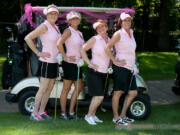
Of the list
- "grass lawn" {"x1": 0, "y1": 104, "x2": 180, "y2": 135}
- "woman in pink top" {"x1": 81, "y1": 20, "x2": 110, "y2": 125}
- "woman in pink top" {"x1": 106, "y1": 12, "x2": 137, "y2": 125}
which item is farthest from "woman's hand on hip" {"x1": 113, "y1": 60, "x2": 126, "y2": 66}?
"grass lawn" {"x1": 0, "y1": 104, "x2": 180, "y2": 135}

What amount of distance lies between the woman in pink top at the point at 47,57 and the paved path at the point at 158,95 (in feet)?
3.99

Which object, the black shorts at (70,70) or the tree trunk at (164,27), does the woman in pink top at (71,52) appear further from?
the tree trunk at (164,27)

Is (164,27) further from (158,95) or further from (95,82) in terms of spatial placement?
(95,82)

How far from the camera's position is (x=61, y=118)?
5.38m

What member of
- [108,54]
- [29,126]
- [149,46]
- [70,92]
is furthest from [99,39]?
[149,46]

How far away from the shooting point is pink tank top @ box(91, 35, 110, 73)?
4.94 m

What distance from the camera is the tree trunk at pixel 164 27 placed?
18.5 m

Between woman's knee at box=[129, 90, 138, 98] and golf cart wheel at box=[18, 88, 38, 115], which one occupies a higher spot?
woman's knee at box=[129, 90, 138, 98]

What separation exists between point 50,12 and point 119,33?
3.76 ft

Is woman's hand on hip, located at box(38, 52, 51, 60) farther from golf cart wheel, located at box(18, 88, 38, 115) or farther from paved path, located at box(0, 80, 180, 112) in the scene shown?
paved path, located at box(0, 80, 180, 112)

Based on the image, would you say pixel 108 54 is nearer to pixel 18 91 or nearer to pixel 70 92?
pixel 70 92

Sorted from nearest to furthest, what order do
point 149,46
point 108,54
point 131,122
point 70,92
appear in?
1. point 108,54
2. point 131,122
3. point 70,92
4. point 149,46

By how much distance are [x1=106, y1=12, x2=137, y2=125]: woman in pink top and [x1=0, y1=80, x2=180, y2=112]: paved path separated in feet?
7.17

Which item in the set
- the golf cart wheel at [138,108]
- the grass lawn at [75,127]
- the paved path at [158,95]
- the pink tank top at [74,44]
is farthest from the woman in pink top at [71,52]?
the paved path at [158,95]
